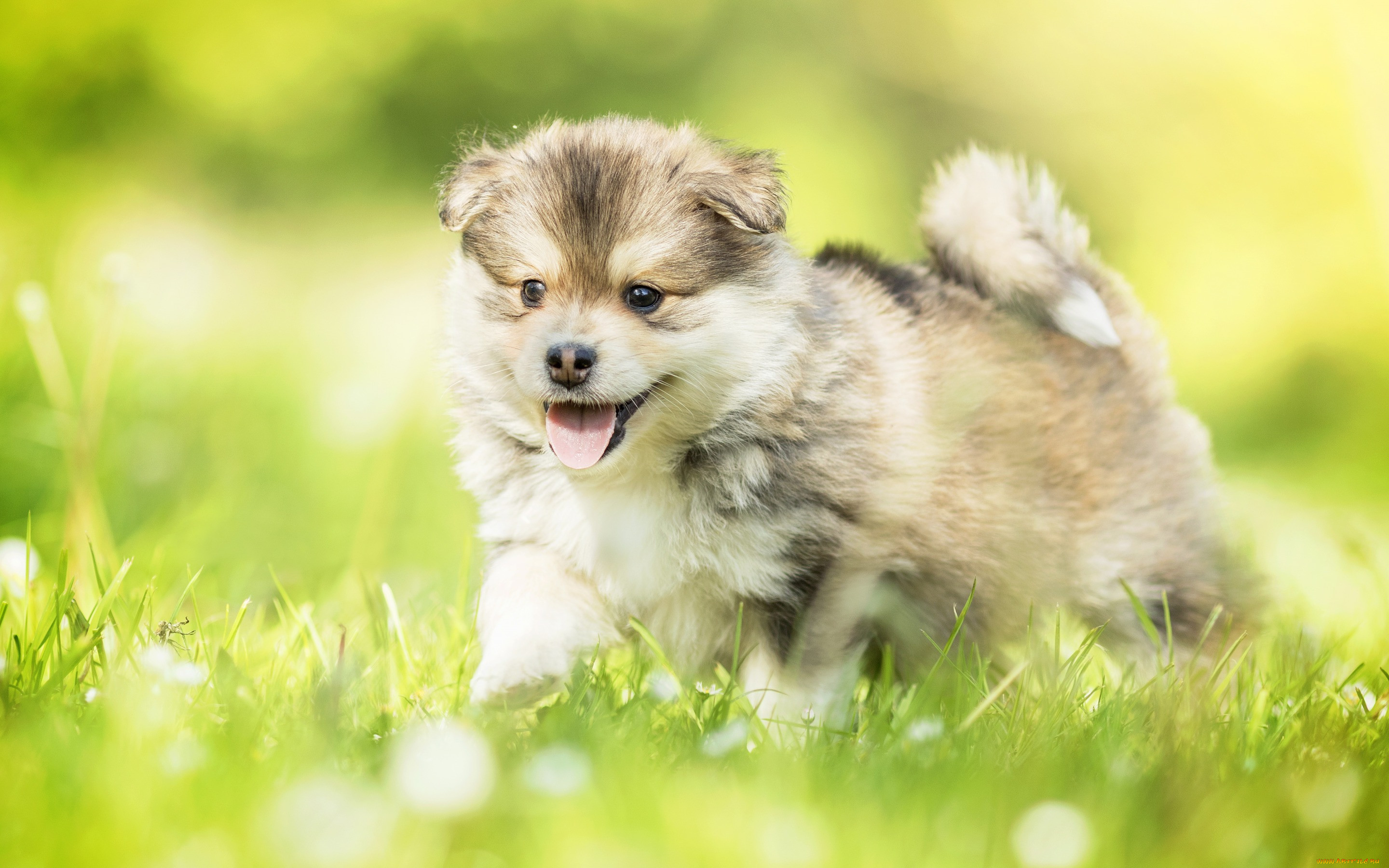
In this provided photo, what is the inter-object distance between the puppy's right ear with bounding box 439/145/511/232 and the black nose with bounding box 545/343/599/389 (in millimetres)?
520

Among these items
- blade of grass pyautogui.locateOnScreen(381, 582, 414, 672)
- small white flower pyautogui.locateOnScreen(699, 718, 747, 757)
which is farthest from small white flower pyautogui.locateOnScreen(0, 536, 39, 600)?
small white flower pyautogui.locateOnScreen(699, 718, 747, 757)

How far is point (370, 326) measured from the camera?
632 centimetres

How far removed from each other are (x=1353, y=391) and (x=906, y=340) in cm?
576

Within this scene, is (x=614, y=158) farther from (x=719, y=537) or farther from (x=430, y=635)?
(x=430, y=635)

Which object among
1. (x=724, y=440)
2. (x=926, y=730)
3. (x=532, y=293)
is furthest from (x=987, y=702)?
(x=532, y=293)

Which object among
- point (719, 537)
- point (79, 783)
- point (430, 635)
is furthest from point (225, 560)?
point (79, 783)

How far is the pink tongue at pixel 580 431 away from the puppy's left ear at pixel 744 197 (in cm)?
51

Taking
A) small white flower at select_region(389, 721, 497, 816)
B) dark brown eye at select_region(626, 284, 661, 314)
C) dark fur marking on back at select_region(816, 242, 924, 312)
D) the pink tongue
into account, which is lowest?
small white flower at select_region(389, 721, 497, 816)

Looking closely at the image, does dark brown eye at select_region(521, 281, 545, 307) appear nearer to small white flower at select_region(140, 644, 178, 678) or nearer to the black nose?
the black nose

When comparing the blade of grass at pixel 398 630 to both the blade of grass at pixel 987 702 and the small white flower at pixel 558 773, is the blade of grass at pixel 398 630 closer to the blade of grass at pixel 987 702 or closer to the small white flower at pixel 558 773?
the small white flower at pixel 558 773

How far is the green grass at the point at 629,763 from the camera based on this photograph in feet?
4.69

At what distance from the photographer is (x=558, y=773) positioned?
1.58m

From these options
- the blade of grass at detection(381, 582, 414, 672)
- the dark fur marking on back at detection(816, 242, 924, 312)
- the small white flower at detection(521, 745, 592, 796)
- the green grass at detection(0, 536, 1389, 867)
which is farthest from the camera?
the dark fur marking on back at detection(816, 242, 924, 312)

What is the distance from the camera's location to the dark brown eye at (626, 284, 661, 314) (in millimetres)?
2521
